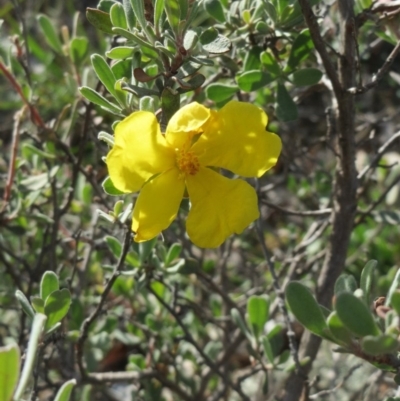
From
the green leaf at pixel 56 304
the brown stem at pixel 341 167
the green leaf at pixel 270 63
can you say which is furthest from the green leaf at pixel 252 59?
the green leaf at pixel 56 304

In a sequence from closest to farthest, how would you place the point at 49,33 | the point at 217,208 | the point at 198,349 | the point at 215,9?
the point at 217,208 < the point at 215,9 < the point at 198,349 < the point at 49,33

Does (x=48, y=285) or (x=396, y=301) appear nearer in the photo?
(x=396, y=301)

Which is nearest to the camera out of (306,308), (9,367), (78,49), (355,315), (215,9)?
(9,367)

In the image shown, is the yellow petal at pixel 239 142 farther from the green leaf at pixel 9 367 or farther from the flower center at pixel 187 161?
the green leaf at pixel 9 367

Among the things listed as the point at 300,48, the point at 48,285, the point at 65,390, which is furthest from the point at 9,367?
the point at 300,48

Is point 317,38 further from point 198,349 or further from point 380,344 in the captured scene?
point 198,349
